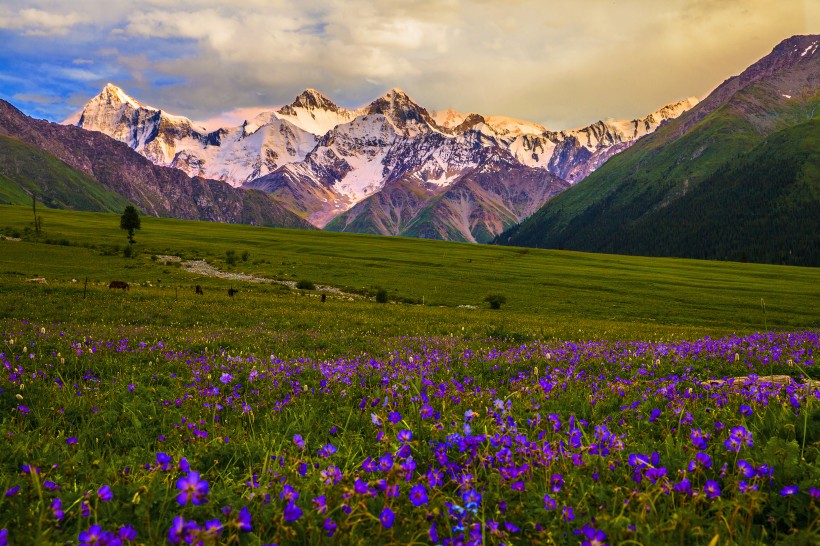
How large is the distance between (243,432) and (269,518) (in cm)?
288

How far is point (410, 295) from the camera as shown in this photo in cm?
5638

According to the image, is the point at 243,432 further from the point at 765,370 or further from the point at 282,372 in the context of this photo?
the point at 765,370

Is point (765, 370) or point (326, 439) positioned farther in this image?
point (765, 370)

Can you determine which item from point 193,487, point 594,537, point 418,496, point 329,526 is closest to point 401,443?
point 418,496

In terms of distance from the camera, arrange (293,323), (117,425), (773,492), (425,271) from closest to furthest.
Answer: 1. (773,492)
2. (117,425)
3. (293,323)
4. (425,271)

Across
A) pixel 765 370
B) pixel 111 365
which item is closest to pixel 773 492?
pixel 765 370

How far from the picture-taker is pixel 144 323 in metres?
21.5

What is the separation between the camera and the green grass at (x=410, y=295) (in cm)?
2483

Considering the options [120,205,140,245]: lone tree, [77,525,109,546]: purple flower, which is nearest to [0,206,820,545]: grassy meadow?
[77,525,109,546]: purple flower

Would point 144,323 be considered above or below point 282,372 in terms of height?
below

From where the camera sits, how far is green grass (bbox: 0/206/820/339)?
2483cm

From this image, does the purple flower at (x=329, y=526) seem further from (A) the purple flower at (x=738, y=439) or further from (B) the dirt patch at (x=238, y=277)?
(B) the dirt patch at (x=238, y=277)

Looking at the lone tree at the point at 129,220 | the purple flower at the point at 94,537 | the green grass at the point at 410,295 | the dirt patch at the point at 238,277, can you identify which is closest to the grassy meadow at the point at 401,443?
the purple flower at the point at 94,537

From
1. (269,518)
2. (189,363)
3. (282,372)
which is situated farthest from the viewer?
(189,363)
